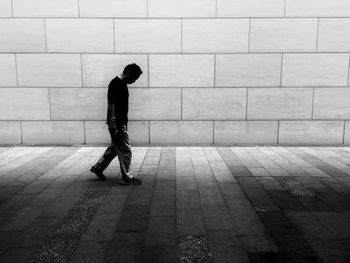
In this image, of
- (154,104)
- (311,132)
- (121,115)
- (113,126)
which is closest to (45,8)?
(154,104)

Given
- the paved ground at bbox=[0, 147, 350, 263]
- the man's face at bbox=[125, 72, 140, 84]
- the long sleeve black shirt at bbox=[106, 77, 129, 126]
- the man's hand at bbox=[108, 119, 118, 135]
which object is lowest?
the paved ground at bbox=[0, 147, 350, 263]

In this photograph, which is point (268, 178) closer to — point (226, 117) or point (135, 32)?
point (226, 117)

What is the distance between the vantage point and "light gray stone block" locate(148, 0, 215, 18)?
8.46 metres

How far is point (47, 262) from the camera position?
10.4 feet

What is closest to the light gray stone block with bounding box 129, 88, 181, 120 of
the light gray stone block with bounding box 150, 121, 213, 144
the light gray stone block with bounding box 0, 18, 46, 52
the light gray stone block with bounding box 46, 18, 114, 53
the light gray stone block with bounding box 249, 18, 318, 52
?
the light gray stone block with bounding box 150, 121, 213, 144

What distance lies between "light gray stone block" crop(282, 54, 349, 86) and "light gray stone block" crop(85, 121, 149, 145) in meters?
4.24

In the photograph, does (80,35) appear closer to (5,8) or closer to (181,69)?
(5,8)

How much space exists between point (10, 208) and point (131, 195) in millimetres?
1804

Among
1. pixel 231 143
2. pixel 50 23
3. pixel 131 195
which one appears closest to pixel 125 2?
pixel 50 23

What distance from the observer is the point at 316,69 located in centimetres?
863

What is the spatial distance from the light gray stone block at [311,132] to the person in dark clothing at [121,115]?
5114 mm

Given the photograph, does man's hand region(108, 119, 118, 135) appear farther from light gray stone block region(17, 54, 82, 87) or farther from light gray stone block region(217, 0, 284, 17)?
light gray stone block region(217, 0, 284, 17)

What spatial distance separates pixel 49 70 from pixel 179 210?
624 cm

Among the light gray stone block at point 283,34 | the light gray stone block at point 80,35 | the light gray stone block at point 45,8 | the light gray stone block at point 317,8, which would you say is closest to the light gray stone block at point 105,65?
the light gray stone block at point 80,35
